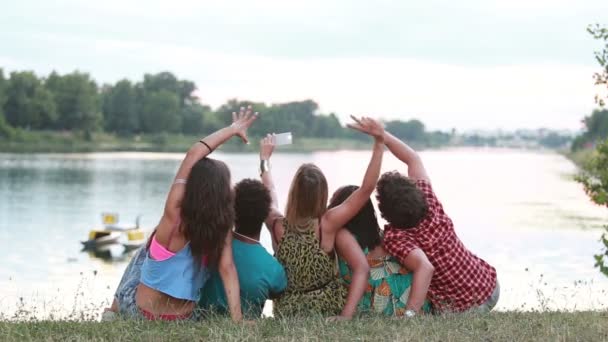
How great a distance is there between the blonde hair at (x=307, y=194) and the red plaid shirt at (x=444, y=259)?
52 cm

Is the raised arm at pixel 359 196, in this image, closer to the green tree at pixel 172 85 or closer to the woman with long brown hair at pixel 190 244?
the woman with long brown hair at pixel 190 244

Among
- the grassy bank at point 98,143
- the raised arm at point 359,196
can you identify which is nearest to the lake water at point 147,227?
the raised arm at point 359,196

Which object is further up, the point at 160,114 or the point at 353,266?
the point at 160,114

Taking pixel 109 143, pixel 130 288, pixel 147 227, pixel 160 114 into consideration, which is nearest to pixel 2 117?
pixel 109 143

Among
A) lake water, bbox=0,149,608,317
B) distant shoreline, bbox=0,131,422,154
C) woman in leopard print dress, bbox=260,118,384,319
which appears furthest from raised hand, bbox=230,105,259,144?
distant shoreline, bbox=0,131,422,154

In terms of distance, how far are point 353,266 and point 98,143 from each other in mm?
90431

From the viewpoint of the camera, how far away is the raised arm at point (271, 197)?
17.0ft

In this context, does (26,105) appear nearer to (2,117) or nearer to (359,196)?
(2,117)

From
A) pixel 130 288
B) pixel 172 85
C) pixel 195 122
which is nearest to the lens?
pixel 130 288

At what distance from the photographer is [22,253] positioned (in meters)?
17.0

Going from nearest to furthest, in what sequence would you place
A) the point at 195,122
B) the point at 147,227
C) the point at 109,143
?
1. the point at 147,227
2. the point at 109,143
3. the point at 195,122

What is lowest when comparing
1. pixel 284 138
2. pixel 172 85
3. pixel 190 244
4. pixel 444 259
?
pixel 444 259

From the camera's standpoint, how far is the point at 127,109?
331 ft

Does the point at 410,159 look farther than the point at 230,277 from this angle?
Yes
